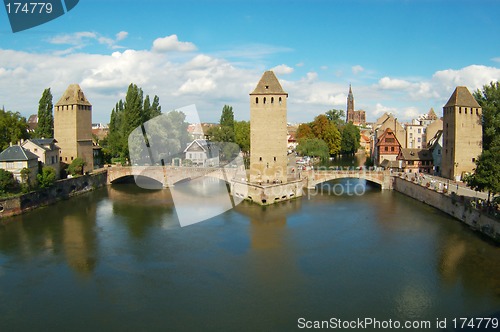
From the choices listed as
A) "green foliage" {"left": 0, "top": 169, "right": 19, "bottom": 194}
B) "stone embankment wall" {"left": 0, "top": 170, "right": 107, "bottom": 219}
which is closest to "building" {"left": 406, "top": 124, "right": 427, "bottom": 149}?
"stone embankment wall" {"left": 0, "top": 170, "right": 107, "bottom": 219}

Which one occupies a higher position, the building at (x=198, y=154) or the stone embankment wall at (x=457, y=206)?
the building at (x=198, y=154)

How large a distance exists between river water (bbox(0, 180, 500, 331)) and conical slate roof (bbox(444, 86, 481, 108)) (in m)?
9.61

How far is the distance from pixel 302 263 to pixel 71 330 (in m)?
8.88

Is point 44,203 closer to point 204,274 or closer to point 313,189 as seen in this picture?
point 204,274

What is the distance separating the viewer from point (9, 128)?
35.8m

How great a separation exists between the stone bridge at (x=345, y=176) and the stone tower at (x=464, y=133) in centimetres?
490

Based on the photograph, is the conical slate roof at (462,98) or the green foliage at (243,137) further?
the green foliage at (243,137)

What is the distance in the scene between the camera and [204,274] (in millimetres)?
16703

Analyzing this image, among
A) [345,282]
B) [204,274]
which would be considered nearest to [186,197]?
[204,274]

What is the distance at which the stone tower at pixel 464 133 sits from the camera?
3189 cm

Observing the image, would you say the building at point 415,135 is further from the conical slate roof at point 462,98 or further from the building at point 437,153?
the conical slate roof at point 462,98

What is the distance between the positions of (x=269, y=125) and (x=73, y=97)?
1847cm

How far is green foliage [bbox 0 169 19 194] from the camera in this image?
26328 mm

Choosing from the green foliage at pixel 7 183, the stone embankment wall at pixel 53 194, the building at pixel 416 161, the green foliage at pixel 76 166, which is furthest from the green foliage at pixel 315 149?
the green foliage at pixel 7 183
